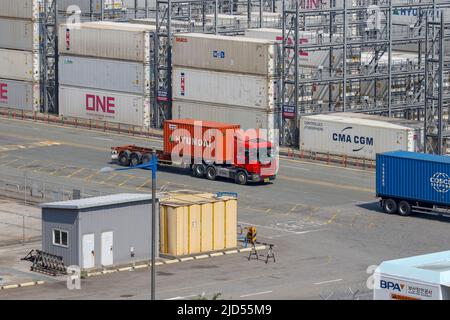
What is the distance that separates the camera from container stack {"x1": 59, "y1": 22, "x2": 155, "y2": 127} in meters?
107

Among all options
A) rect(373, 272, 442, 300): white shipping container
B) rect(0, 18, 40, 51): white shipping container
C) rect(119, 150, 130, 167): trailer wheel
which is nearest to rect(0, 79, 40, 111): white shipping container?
rect(0, 18, 40, 51): white shipping container

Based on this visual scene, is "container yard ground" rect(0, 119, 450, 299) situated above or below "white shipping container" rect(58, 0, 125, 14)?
below

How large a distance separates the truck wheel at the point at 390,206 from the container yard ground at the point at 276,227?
0.52 meters

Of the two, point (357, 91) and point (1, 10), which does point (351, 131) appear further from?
point (1, 10)

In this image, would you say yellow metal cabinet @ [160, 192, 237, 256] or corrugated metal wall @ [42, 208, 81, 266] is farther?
yellow metal cabinet @ [160, 192, 237, 256]

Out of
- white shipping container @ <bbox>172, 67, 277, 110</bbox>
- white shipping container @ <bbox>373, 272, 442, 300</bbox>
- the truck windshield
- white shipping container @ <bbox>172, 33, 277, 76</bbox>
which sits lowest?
the truck windshield

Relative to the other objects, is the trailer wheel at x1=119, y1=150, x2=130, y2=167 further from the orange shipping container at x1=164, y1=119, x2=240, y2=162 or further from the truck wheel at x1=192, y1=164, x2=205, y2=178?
the truck wheel at x1=192, y1=164, x2=205, y2=178

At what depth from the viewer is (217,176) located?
85812 millimetres

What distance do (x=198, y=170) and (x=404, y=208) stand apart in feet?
57.6

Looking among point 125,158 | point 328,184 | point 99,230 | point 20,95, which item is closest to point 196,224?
point 99,230

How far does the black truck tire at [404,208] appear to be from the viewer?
7391 centimetres

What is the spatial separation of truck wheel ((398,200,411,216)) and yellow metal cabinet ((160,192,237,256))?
13.1 metres

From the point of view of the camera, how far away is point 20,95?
11675 cm

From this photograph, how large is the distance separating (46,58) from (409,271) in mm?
78481
